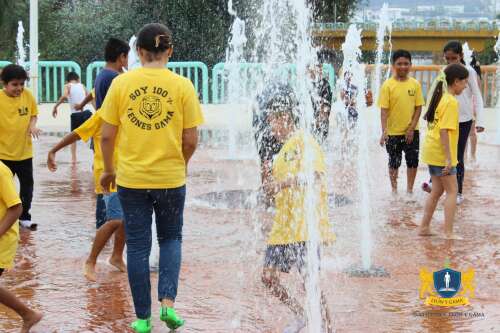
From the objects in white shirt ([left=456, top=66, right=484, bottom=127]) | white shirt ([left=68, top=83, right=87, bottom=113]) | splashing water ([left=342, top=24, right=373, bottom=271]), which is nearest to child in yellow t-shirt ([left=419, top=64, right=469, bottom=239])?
splashing water ([left=342, top=24, right=373, bottom=271])

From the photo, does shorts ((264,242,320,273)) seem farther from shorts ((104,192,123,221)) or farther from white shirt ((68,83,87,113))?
white shirt ((68,83,87,113))

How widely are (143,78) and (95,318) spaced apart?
4.92 ft

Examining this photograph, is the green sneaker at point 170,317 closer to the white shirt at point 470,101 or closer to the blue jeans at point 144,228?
the blue jeans at point 144,228

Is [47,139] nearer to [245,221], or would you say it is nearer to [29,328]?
[245,221]

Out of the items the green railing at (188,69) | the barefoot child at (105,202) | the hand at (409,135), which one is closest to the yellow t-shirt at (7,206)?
the barefoot child at (105,202)

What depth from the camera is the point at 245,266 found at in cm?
632

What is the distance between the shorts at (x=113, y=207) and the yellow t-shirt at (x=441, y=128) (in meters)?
2.75

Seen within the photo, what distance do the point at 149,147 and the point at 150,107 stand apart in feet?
0.71

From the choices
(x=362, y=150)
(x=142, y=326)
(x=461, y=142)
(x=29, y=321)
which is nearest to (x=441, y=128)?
Answer: (x=362, y=150)

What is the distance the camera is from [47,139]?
1498 centimetres

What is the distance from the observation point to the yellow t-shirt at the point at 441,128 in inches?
271

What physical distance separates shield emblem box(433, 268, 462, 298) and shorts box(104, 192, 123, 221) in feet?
7.09

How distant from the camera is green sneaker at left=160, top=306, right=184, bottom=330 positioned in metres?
4.64

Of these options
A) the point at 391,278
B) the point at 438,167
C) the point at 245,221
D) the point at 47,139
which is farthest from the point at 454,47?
the point at 47,139
